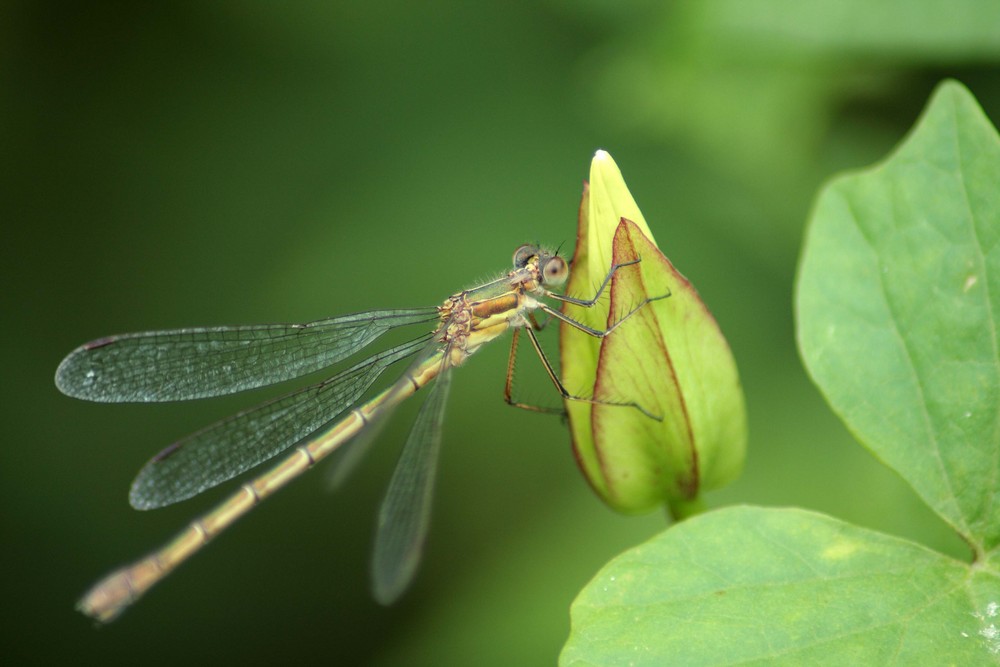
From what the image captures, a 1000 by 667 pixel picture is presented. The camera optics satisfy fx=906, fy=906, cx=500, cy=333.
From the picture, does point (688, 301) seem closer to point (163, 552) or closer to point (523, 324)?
point (523, 324)

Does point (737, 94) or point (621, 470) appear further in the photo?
point (737, 94)

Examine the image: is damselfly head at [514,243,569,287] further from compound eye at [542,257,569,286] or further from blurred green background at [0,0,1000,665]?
blurred green background at [0,0,1000,665]

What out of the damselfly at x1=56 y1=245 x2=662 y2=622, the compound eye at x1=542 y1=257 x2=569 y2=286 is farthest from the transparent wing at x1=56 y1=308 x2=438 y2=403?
the compound eye at x1=542 y1=257 x2=569 y2=286

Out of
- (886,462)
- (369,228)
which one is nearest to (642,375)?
(886,462)

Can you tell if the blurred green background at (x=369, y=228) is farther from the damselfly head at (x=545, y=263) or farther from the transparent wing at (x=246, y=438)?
the damselfly head at (x=545, y=263)

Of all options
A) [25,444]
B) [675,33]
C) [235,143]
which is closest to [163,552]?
[25,444]
